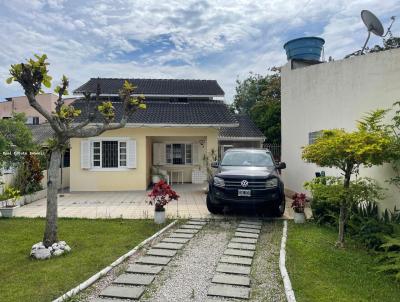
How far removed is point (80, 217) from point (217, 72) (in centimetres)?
1508

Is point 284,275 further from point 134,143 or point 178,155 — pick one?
point 178,155

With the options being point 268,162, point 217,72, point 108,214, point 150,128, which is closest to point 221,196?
point 268,162

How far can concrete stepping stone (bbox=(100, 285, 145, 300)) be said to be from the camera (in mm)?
4434

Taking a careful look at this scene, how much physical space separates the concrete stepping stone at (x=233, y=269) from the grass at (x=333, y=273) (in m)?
0.70

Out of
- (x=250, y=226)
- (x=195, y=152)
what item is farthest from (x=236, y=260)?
(x=195, y=152)

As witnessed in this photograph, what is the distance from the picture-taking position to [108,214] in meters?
10.4

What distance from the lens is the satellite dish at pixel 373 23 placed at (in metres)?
10.0

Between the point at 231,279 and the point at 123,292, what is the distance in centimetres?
159

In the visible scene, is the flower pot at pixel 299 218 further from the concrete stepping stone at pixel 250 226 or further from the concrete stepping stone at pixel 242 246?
the concrete stepping stone at pixel 242 246

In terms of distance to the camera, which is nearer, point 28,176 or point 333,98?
point 333,98

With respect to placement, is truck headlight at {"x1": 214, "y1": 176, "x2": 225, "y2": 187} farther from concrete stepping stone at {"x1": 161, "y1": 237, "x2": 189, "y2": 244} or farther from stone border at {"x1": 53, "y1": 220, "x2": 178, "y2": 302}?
stone border at {"x1": 53, "y1": 220, "x2": 178, "y2": 302}

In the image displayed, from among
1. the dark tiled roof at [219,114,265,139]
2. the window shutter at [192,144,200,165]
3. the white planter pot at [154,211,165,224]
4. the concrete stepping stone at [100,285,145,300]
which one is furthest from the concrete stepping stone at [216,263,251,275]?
the dark tiled roof at [219,114,265,139]

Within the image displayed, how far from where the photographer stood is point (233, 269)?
218 inches

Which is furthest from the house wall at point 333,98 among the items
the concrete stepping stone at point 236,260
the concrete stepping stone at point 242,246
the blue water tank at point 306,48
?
the concrete stepping stone at point 236,260
